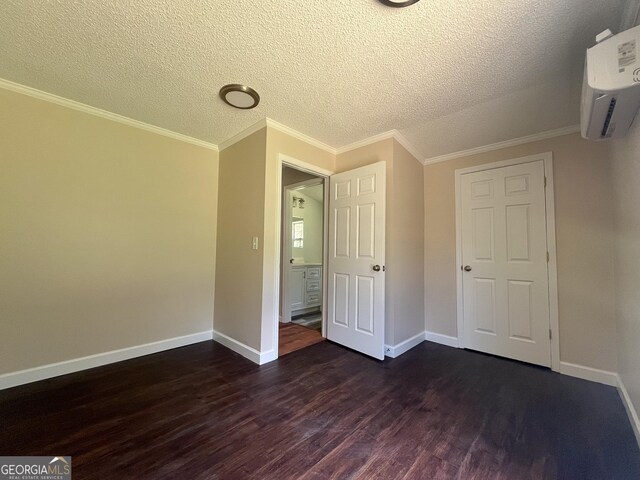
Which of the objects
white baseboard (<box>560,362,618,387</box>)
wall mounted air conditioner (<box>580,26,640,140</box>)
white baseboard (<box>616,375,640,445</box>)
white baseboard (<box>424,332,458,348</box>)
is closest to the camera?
wall mounted air conditioner (<box>580,26,640,140</box>)

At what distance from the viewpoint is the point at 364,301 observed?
280 cm

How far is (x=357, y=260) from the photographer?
2893 mm

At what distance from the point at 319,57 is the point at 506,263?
8.92 feet

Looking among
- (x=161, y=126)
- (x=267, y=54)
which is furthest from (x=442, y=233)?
(x=161, y=126)

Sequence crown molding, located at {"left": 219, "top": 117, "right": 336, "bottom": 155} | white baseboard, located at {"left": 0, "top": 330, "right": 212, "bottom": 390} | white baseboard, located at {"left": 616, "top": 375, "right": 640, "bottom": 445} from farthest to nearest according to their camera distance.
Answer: crown molding, located at {"left": 219, "top": 117, "right": 336, "bottom": 155}, white baseboard, located at {"left": 0, "top": 330, "right": 212, "bottom": 390}, white baseboard, located at {"left": 616, "top": 375, "right": 640, "bottom": 445}

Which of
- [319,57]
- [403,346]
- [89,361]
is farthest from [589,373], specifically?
[89,361]

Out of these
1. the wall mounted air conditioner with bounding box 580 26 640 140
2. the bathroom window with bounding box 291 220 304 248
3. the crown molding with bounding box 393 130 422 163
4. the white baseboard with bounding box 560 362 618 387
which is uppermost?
the crown molding with bounding box 393 130 422 163

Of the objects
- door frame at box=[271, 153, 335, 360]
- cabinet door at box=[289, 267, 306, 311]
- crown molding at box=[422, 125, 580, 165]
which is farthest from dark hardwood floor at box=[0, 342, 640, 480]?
crown molding at box=[422, 125, 580, 165]

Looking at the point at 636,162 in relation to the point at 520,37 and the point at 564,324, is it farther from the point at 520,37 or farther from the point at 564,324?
the point at 564,324

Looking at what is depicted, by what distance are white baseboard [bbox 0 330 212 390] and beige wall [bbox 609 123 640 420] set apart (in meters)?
3.78

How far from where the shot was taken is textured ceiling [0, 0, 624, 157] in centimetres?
140

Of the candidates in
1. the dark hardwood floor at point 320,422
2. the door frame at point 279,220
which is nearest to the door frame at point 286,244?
the door frame at point 279,220

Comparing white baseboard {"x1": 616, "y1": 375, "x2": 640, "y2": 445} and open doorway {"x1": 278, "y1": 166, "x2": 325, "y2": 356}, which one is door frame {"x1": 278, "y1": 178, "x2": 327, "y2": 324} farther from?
white baseboard {"x1": 616, "y1": 375, "x2": 640, "y2": 445}

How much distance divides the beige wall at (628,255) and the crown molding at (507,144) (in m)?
0.42
